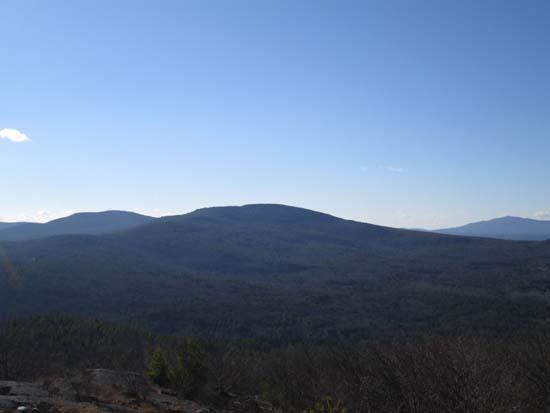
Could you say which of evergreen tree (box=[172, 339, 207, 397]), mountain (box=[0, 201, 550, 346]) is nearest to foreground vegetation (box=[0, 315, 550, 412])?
evergreen tree (box=[172, 339, 207, 397])

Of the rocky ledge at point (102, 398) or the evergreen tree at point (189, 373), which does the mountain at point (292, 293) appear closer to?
the evergreen tree at point (189, 373)

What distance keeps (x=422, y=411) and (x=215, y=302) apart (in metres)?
100

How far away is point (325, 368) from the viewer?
3653 centimetres

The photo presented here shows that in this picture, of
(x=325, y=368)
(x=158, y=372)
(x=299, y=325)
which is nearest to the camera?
(x=158, y=372)

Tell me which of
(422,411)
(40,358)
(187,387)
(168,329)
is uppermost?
(422,411)

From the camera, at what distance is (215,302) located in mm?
110000

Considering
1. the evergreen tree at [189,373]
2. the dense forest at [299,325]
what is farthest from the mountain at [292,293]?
the evergreen tree at [189,373]

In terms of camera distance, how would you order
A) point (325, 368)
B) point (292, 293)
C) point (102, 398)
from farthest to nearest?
point (292, 293), point (325, 368), point (102, 398)

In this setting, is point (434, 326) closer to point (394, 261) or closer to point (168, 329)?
point (168, 329)

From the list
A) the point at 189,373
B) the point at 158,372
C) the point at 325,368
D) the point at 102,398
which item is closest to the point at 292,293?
the point at 325,368

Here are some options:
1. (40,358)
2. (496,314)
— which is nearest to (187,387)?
(40,358)

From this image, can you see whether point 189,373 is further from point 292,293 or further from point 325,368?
point 292,293

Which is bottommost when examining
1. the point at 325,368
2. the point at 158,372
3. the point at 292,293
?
the point at 292,293

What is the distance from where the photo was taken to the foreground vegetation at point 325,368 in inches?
562
